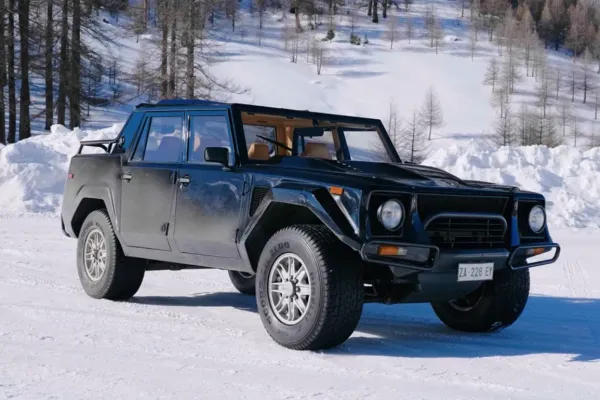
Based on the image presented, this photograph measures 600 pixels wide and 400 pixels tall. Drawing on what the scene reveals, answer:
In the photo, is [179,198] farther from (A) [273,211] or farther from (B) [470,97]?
(B) [470,97]

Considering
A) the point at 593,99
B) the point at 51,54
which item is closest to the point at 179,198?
the point at 51,54

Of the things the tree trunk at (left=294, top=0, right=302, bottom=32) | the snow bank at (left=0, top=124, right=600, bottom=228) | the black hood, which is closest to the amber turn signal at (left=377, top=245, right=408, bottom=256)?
the black hood

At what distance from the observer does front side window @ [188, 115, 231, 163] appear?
5969mm

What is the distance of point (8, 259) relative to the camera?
9047 mm

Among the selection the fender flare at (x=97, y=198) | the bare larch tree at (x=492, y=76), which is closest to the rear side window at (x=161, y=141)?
the fender flare at (x=97, y=198)

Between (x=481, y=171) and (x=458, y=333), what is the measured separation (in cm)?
1258

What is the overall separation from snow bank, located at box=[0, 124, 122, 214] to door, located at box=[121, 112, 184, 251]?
27.9ft

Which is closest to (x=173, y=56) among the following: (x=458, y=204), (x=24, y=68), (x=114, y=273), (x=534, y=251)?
(x=24, y=68)

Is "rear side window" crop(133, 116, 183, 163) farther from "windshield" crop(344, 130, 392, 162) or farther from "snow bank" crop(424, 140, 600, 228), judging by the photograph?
"snow bank" crop(424, 140, 600, 228)

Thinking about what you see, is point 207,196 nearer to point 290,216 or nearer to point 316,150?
point 290,216

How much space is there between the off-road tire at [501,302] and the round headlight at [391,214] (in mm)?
1345

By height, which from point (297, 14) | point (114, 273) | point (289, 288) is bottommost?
point (114, 273)

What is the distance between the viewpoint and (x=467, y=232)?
512 centimetres

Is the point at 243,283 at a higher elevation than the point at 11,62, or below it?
below
